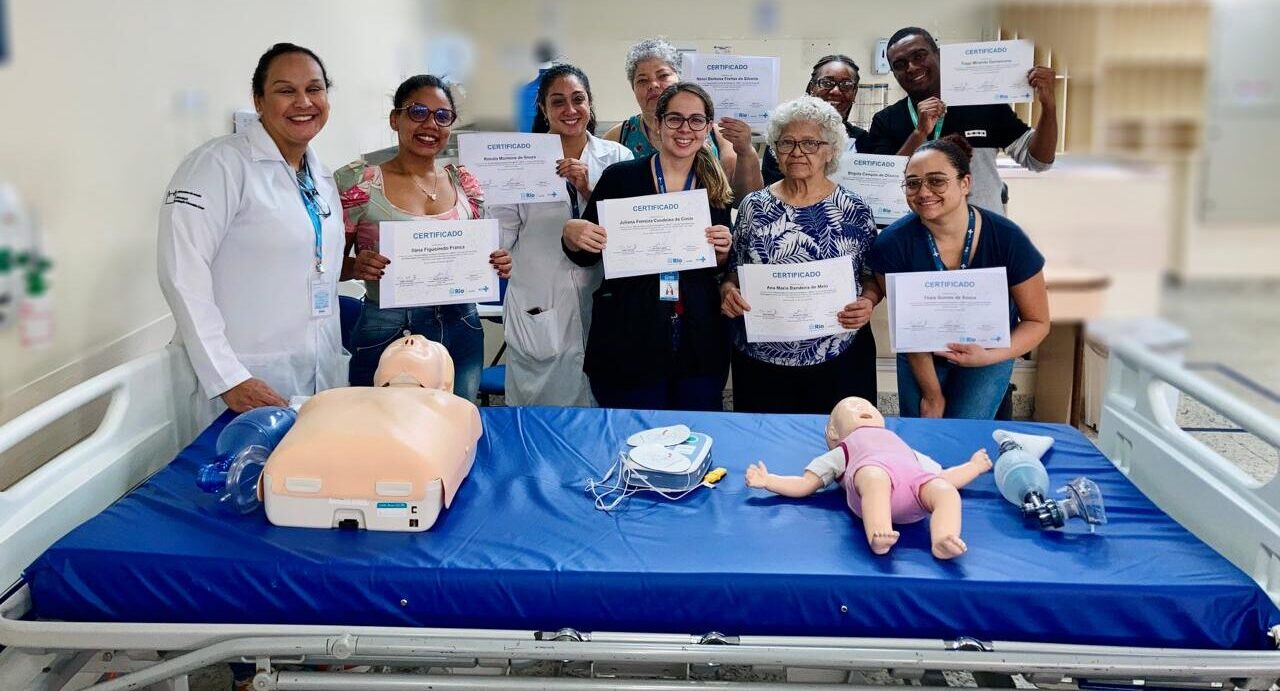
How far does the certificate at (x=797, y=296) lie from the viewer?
9.61 ft

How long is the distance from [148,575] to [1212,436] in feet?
15.9

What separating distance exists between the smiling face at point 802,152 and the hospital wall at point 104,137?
2.05m

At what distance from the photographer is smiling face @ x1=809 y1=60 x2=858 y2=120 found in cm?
363

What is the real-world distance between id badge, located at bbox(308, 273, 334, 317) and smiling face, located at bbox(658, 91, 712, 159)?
112cm

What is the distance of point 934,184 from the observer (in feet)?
9.32

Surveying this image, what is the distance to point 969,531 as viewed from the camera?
2.10 metres

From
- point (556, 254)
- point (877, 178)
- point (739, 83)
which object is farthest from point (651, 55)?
point (877, 178)

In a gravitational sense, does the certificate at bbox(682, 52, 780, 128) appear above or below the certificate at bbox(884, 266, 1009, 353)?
above

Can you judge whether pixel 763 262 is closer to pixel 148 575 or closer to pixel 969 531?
pixel 969 531

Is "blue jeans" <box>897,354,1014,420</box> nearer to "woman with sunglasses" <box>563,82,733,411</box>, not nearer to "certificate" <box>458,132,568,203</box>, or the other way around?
"woman with sunglasses" <box>563,82,733,411</box>

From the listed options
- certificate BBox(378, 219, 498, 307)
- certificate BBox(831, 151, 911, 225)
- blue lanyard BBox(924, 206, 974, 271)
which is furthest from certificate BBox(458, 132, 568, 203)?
blue lanyard BBox(924, 206, 974, 271)

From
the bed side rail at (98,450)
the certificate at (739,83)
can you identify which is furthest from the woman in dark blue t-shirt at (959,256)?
the bed side rail at (98,450)

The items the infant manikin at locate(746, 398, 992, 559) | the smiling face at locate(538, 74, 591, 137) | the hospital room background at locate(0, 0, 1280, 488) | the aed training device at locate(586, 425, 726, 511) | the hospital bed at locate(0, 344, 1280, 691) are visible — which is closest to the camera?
the hospital room background at locate(0, 0, 1280, 488)

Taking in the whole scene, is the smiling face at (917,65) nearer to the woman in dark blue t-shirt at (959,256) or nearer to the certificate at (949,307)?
the woman in dark blue t-shirt at (959,256)
